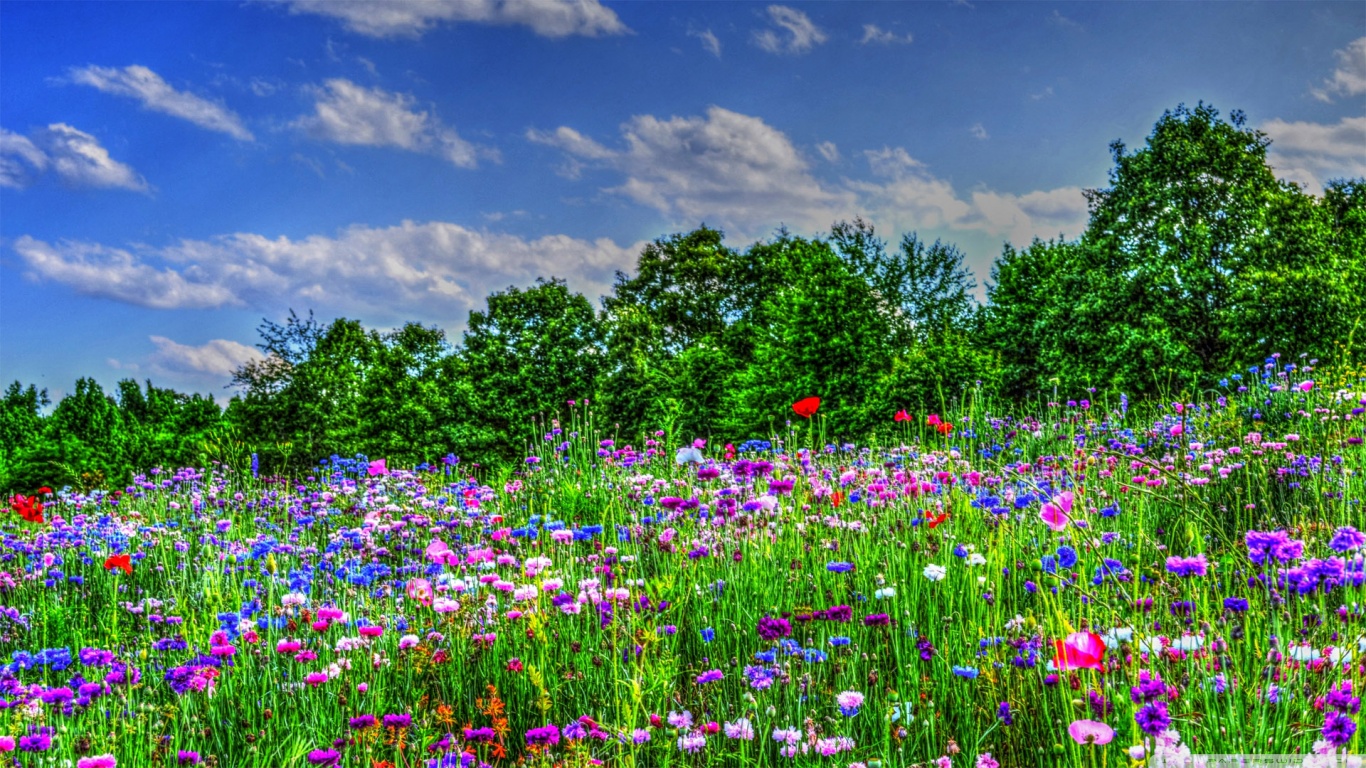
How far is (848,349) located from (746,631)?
1638 cm

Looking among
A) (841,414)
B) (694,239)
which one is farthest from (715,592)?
(694,239)

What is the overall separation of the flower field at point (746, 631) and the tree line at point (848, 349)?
14.6 feet

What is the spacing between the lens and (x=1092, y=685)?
8.71 ft

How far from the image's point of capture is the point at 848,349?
19.6 m

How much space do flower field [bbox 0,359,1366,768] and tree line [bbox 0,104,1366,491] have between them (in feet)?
14.6

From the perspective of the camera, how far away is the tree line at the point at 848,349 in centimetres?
1642

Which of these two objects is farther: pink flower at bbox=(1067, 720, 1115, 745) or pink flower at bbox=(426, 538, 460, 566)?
pink flower at bbox=(426, 538, 460, 566)

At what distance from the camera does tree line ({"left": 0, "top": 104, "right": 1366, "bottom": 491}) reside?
16.4 metres

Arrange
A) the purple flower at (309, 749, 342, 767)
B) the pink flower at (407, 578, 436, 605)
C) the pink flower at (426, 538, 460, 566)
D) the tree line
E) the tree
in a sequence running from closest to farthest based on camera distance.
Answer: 1. the purple flower at (309, 749, 342, 767)
2. the pink flower at (407, 578, 436, 605)
3. the pink flower at (426, 538, 460, 566)
4. the tree line
5. the tree

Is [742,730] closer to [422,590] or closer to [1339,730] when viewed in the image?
[1339,730]

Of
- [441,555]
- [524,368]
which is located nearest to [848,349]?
[524,368]

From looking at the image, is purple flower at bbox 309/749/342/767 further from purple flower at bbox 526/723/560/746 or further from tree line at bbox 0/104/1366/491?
tree line at bbox 0/104/1366/491

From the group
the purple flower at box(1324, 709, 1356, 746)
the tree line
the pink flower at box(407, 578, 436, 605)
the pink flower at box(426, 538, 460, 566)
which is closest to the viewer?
the purple flower at box(1324, 709, 1356, 746)

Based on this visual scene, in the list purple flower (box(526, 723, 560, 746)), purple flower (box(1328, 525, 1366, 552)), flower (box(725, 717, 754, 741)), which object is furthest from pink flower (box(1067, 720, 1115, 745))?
purple flower (box(526, 723, 560, 746))
